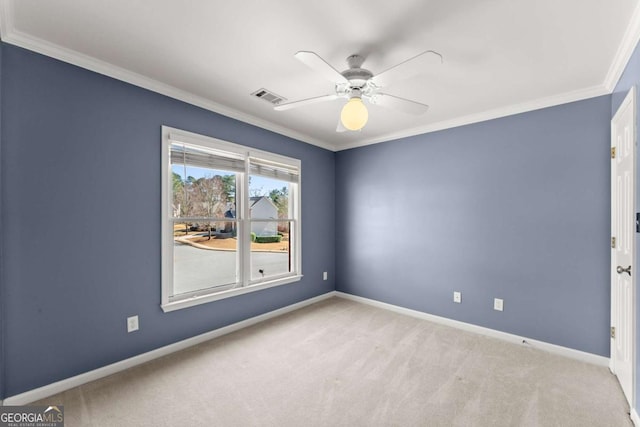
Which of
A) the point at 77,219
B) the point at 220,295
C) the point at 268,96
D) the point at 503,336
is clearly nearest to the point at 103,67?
the point at 77,219

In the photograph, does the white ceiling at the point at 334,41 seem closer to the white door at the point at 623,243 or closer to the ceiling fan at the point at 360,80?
the ceiling fan at the point at 360,80

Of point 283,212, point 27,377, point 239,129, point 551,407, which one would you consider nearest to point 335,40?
point 239,129

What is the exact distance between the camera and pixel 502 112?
10.2 feet

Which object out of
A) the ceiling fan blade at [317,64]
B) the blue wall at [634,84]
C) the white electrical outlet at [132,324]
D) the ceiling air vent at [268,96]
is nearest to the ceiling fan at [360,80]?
the ceiling fan blade at [317,64]

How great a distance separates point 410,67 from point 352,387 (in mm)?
2352

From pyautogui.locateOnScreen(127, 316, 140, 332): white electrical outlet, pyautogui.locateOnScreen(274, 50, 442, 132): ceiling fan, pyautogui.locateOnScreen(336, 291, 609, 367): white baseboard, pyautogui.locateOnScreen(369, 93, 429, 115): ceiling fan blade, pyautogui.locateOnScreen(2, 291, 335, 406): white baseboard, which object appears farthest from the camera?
pyautogui.locateOnScreen(336, 291, 609, 367): white baseboard

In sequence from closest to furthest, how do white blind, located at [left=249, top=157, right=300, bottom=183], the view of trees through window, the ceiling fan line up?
the ceiling fan → the view of trees through window → white blind, located at [left=249, top=157, right=300, bottom=183]

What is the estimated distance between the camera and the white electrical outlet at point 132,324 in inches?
96.9

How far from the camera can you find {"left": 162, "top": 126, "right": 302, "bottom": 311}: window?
9.20 feet

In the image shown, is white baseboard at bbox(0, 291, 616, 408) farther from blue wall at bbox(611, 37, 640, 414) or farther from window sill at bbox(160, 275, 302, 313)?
blue wall at bbox(611, 37, 640, 414)

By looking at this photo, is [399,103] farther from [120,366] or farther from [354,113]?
[120,366]

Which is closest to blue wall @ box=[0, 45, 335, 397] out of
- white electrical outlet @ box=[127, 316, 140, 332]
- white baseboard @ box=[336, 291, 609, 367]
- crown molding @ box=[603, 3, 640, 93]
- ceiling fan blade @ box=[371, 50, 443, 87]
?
white electrical outlet @ box=[127, 316, 140, 332]

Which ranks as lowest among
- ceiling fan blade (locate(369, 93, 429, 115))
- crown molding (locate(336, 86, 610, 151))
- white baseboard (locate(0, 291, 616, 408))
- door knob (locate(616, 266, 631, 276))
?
white baseboard (locate(0, 291, 616, 408))

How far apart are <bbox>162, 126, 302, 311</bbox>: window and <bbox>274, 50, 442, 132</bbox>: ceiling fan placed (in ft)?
4.10
